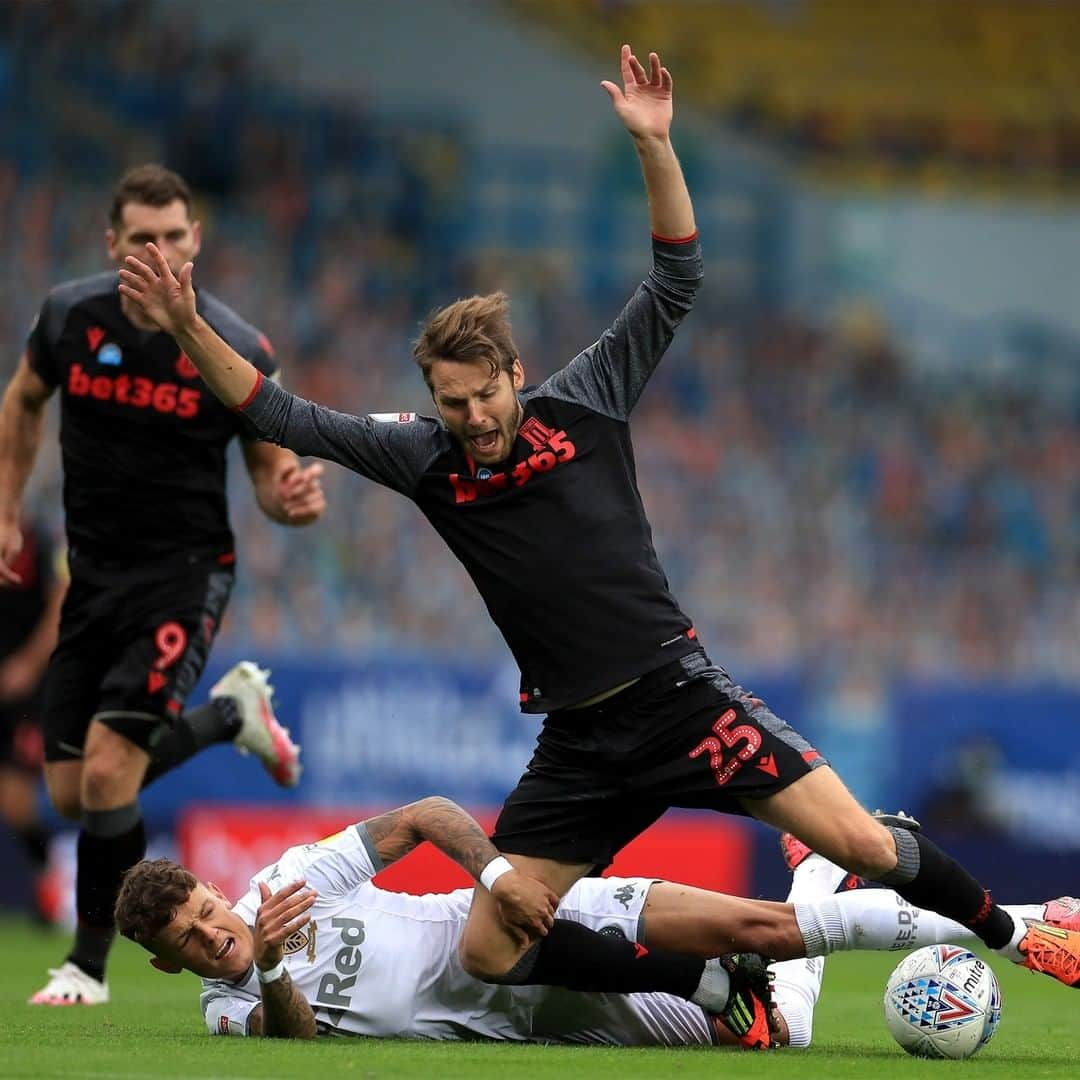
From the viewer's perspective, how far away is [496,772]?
1420 cm

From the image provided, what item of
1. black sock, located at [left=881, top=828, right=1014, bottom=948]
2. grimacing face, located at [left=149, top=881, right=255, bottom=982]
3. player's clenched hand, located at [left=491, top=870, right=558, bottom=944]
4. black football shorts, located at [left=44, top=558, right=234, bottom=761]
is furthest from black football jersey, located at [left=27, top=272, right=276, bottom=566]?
black sock, located at [left=881, top=828, right=1014, bottom=948]

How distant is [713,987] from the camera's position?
6277 millimetres

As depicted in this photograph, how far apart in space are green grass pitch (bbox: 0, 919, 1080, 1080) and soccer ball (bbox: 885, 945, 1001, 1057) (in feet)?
0.29

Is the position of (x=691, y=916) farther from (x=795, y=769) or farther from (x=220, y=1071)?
(x=220, y=1071)

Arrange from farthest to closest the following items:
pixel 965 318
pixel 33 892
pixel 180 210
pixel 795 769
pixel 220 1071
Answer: pixel 965 318
pixel 33 892
pixel 180 210
pixel 795 769
pixel 220 1071

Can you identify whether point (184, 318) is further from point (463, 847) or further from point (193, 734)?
point (193, 734)

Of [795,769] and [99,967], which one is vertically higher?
[795,769]

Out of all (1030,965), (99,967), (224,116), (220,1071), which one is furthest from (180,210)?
(224,116)

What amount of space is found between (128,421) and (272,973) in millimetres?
2645

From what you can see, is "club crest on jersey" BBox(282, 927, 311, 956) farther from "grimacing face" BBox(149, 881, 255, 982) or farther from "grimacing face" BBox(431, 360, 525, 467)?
"grimacing face" BBox(431, 360, 525, 467)

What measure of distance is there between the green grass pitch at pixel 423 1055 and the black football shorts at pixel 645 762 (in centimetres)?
69

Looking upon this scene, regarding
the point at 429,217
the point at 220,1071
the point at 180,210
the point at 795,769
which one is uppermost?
the point at 429,217

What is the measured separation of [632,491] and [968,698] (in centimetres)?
906

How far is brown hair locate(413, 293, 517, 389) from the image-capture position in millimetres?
6059
